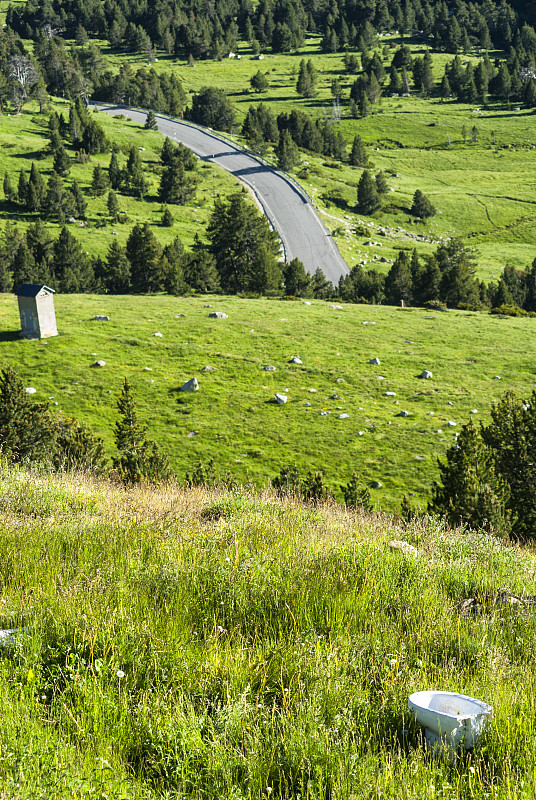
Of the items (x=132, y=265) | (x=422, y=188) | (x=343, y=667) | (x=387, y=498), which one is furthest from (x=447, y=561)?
(x=422, y=188)

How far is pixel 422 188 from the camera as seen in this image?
142m

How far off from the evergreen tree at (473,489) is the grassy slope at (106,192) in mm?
79341

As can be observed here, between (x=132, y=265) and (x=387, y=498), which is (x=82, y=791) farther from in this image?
(x=132, y=265)

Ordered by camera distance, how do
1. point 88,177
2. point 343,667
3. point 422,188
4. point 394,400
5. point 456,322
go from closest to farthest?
point 343,667 → point 394,400 → point 456,322 → point 88,177 → point 422,188

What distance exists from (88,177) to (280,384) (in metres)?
88.0

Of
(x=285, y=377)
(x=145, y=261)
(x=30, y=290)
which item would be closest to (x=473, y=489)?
(x=285, y=377)

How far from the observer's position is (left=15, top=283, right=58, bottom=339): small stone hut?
42.4 m

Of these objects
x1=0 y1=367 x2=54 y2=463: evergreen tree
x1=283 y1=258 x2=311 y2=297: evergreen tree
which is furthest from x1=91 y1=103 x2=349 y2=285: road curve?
x1=0 y1=367 x2=54 y2=463: evergreen tree

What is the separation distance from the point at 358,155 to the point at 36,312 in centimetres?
12641

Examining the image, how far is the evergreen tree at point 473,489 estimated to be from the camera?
1572cm

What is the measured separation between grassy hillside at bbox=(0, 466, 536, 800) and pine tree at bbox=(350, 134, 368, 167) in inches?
6177

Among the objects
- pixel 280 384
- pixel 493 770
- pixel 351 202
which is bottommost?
pixel 280 384

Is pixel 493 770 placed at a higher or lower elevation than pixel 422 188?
lower

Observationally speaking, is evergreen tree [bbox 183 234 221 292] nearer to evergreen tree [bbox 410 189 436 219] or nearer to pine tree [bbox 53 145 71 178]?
pine tree [bbox 53 145 71 178]
